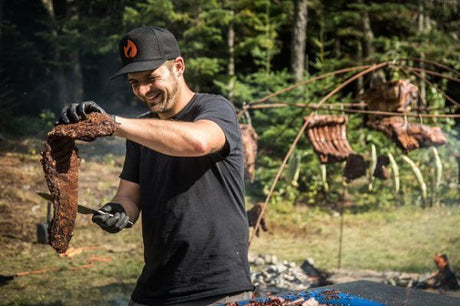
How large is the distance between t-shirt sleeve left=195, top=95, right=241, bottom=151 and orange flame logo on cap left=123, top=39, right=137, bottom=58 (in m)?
0.36

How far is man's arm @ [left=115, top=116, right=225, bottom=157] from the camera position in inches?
77.2

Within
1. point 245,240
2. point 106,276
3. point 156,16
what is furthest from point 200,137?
point 156,16

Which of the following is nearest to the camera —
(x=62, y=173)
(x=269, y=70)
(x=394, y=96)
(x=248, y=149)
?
(x=62, y=173)

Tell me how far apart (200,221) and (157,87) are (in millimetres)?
597

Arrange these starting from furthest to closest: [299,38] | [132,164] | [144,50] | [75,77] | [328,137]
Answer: [299,38], [75,77], [328,137], [132,164], [144,50]

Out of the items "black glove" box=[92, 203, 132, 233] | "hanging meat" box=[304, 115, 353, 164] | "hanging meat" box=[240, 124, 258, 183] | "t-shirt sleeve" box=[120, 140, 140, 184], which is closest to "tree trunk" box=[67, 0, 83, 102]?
"hanging meat" box=[240, 124, 258, 183]

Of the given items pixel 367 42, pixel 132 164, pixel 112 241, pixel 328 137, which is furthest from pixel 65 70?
pixel 367 42

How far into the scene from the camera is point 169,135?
6.58 feet

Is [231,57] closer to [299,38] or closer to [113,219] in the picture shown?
[299,38]

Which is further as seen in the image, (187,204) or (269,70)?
(269,70)

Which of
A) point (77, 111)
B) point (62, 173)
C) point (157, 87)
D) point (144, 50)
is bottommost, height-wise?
point (62, 173)

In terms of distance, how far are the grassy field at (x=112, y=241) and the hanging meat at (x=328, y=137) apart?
1398mm

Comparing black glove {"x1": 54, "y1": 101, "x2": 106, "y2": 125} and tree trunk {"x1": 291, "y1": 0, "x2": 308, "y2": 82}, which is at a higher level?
tree trunk {"x1": 291, "y1": 0, "x2": 308, "y2": 82}

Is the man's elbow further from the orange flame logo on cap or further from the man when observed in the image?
the orange flame logo on cap
